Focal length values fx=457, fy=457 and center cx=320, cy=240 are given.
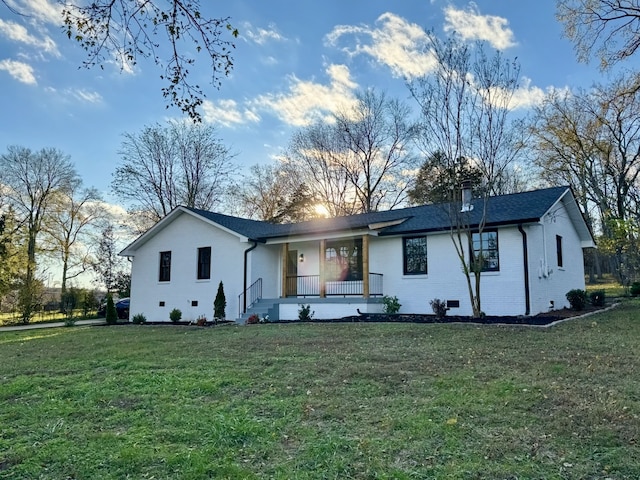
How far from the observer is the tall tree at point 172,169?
2983cm

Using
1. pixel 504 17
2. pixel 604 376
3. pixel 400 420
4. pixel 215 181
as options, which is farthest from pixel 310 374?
pixel 215 181

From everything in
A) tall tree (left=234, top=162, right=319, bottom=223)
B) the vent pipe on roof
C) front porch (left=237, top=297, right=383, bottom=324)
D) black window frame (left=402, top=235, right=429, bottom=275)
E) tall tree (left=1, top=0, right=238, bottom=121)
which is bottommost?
front porch (left=237, top=297, right=383, bottom=324)

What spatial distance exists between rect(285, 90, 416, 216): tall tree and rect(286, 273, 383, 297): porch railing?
49.3 feet

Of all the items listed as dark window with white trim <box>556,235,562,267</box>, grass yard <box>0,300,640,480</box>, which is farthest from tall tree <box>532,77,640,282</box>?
grass yard <box>0,300,640,480</box>

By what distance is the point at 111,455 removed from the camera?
3670 millimetres

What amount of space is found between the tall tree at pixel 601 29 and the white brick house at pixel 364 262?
14.5 ft

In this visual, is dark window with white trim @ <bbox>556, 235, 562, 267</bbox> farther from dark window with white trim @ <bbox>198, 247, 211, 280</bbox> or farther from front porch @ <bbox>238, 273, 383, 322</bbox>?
dark window with white trim @ <bbox>198, 247, 211, 280</bbox>

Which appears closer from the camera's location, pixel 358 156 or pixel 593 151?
pixel 593 151

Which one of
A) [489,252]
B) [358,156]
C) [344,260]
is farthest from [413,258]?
[358,156]

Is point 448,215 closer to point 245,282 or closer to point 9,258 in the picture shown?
point 245,282

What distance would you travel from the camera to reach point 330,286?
16.8 meters

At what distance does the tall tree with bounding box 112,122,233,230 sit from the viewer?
2983 centimetres

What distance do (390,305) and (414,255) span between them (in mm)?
1899

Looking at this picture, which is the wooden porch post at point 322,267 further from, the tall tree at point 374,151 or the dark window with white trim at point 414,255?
the tall tree at point 374,151
